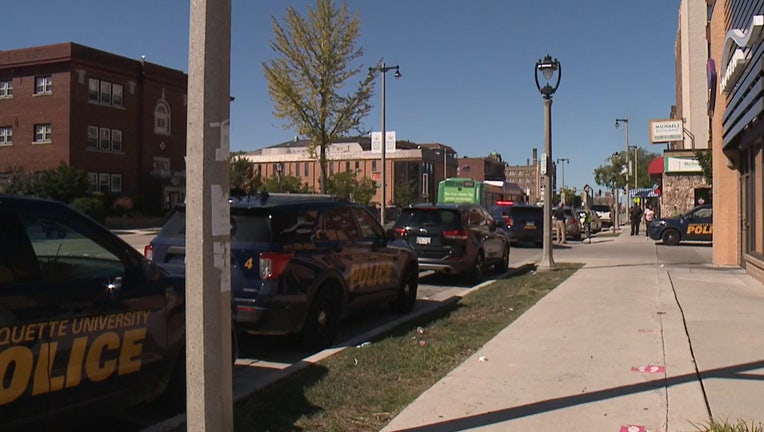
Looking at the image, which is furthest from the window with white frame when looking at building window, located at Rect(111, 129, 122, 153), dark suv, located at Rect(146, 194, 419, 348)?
dark suv, located at Rect(146, 194, 419, 348)

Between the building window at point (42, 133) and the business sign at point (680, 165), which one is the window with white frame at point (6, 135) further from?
the business sign at point (680, 165)

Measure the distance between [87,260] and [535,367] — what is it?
13.2ft

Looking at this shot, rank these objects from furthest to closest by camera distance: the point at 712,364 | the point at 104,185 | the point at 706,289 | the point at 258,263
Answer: the point at 104,185, the point at 706,289, the point at 258,263, the point at 712,364

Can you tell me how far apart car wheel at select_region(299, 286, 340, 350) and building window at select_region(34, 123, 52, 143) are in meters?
37.3

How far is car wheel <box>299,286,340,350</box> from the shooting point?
24.2 feet

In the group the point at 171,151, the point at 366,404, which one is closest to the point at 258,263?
the point at 366,404

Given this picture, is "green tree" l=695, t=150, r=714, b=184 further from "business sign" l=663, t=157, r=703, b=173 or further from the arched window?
the arched window

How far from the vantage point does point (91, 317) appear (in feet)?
14.1

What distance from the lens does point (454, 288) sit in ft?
44.7

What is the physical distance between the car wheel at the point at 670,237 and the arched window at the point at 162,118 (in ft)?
107

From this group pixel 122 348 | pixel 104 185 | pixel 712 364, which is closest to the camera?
pixel 122 348

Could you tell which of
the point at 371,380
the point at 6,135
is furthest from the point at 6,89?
the point at 371,380

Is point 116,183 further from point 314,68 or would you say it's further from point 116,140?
point 314,68

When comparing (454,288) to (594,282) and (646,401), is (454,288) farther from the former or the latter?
(646,401)
